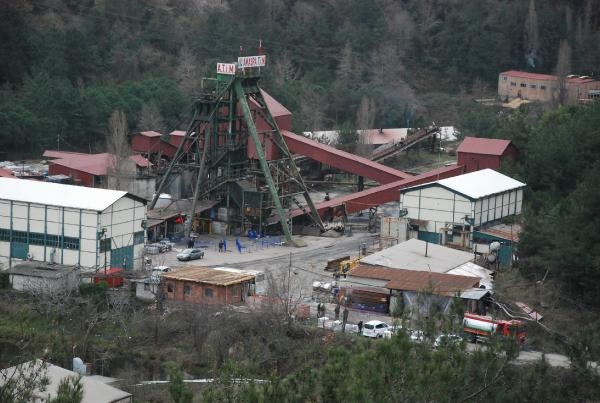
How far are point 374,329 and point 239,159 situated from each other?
36.4 ft

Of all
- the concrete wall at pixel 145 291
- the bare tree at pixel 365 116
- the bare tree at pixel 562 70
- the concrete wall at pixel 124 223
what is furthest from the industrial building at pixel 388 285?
the bare tree at pixel 562 70

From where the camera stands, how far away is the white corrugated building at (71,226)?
1114 inches

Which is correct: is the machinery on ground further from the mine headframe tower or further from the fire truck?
the fire truck

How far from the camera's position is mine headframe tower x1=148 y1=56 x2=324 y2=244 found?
33625 mm

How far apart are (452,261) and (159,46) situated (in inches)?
1088

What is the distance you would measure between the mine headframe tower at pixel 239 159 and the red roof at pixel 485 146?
17.3 feet

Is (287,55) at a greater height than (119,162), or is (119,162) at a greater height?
(287,55)

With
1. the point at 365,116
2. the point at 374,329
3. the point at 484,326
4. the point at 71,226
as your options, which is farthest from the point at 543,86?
the point at 484,326

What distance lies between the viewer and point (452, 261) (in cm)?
2909

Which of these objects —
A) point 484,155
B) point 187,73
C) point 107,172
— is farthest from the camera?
point 187,73

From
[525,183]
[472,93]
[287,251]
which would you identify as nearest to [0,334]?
[287,251]

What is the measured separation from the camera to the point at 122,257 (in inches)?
1137

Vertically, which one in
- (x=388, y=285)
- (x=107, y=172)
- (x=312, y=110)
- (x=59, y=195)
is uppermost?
(x=312, y=110)

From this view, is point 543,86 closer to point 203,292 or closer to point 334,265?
point 334,265
